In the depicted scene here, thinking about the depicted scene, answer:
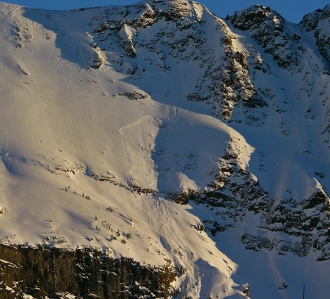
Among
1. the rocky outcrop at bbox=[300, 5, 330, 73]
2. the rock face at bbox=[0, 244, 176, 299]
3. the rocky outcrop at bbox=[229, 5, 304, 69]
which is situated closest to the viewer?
the rock face at bbox=[0, 244, 176, 299]

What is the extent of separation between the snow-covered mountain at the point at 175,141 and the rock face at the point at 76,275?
1.08 metres

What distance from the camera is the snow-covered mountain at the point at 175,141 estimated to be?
108875 millimetres

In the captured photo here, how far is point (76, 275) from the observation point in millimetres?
102188

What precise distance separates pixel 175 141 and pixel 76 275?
29660 mm

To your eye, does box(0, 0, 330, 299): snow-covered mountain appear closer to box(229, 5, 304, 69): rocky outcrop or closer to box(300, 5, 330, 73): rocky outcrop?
box(229, 5, 304, 69): rocky outcrop

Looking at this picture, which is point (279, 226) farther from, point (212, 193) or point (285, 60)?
point (285, 60)

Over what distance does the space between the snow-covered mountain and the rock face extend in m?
1.08

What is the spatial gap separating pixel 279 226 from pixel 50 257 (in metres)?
30.6

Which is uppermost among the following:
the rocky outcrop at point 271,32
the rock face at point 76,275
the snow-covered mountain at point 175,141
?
the rocky outcrop at point 271,32

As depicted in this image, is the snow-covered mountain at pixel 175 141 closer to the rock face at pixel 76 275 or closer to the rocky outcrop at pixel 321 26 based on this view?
the rocky outcrop at pixel 321 26

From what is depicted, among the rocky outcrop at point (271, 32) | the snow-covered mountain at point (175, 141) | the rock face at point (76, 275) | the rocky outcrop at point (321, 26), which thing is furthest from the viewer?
the rocky outcrop at point (321, 26)

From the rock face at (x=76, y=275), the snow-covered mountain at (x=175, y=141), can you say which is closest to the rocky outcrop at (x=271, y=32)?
the snow-covered mountain at (x=175, y=141)

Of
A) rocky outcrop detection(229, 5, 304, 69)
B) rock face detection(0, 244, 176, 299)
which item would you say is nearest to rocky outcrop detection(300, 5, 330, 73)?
rocky outcrop detection(229, 5, 304, 69)

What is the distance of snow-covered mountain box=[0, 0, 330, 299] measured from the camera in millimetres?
108875
